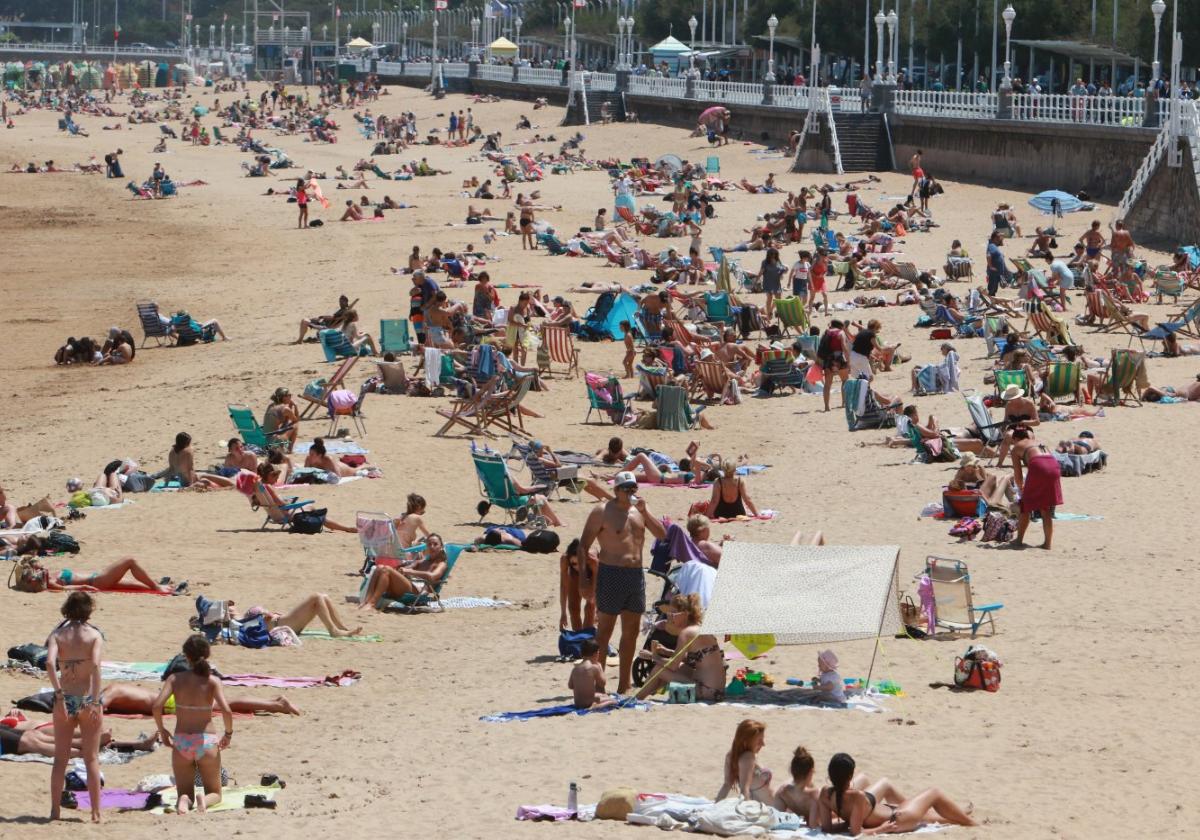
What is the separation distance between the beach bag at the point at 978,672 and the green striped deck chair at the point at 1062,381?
8.68 metres

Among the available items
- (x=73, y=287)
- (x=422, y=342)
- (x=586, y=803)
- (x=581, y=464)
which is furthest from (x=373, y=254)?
(x=586, y=803)

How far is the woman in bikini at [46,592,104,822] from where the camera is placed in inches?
324

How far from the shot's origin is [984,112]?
129ft

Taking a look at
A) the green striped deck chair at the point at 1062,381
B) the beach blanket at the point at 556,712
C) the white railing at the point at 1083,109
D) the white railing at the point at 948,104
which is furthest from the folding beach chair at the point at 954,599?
the white railing at the point at 948,104

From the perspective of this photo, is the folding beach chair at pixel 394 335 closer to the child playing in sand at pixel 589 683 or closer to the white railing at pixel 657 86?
the child playing in sand at pixel 589 683

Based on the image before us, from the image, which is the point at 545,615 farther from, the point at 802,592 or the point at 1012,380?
the point at 1012,380

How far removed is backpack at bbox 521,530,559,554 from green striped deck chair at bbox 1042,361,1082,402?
6283 millimetres

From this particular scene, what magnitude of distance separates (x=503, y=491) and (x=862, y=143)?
2926 centimetres

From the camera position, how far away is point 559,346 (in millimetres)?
21594

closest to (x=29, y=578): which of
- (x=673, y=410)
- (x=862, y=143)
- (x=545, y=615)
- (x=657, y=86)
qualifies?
(x=545, y=615)

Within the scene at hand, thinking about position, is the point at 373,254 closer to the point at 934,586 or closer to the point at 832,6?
the point at 934,586

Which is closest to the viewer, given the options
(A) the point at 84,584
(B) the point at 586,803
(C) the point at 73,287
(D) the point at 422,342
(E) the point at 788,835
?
(E) the point at 788,835

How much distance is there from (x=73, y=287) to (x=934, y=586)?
22285 millimetres

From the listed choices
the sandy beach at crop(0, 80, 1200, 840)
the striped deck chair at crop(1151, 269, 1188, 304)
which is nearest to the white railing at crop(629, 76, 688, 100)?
the sandy beach at crop(0, 80, 1200, 840)
